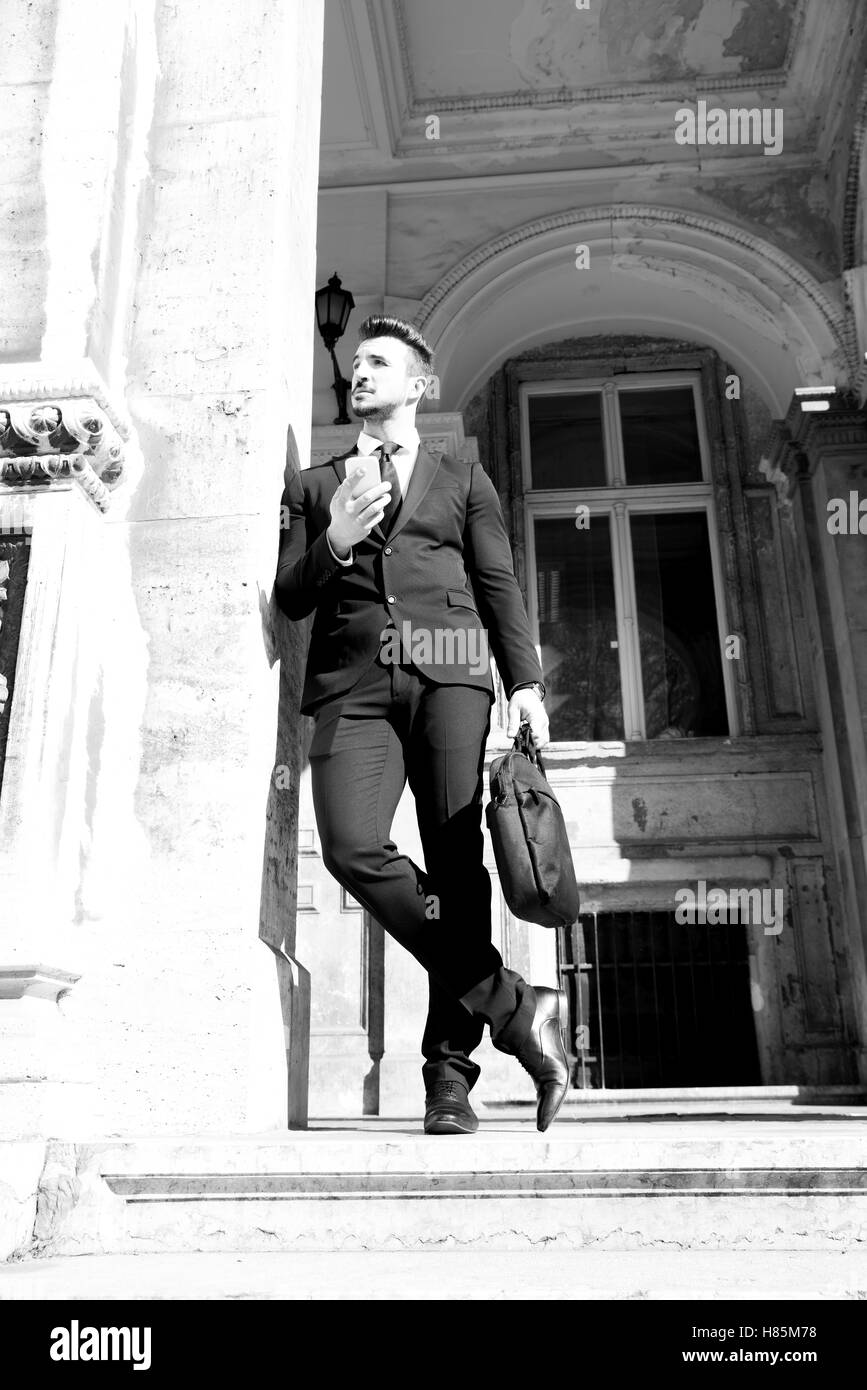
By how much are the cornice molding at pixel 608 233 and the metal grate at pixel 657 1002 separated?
13.7 ft

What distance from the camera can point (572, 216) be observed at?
853 cm

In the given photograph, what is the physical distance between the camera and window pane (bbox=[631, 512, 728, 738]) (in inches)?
340

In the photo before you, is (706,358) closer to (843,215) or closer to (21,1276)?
(843,215)

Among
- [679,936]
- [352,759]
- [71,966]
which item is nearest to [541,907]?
[352,759]

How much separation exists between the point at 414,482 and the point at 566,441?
638 centimetres

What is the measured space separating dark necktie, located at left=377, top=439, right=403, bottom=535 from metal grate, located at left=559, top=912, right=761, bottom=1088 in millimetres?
5116

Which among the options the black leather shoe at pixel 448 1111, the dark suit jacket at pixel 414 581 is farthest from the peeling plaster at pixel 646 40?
the black leather shoe at pixel 448 1111

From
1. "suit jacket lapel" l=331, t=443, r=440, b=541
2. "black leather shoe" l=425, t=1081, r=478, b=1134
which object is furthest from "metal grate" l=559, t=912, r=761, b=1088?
"suit jacket lapel" l=331, t=443, r=440, b=541

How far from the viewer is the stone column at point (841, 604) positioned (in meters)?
7.41

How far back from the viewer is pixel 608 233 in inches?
338

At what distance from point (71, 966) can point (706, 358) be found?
7967 millimetres

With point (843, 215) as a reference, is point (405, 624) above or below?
below

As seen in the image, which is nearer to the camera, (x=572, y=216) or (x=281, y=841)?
(x=281, y=841)
